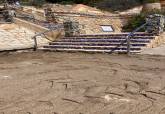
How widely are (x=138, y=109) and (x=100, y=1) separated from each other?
28.4 meters

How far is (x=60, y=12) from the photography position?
25.1 metres

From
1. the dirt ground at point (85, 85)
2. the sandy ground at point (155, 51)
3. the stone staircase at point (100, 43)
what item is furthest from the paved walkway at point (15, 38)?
the sandy ground at point (155, 51)

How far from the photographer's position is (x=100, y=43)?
17.0 m

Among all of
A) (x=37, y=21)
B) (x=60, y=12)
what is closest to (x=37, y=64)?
(x=37, y=21)

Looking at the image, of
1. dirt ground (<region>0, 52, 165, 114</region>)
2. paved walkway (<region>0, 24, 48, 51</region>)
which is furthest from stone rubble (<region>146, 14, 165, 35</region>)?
paved walkway (<region>0, 24, 48, 51</region>)

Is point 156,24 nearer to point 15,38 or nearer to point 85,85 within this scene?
point 15,38

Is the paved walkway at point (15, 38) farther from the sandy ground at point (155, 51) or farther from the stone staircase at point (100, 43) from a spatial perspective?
the sandy ground at point (155, 51)

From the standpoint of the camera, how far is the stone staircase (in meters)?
15.8

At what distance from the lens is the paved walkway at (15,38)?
1814 centimetres

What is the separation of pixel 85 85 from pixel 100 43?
24.9 ft

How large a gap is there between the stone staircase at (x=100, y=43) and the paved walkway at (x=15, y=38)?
0.96 meters

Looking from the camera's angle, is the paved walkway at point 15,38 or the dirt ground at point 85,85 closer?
the dirt ground at point 85,85

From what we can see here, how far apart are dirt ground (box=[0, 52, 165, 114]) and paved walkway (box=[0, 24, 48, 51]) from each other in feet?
12.1

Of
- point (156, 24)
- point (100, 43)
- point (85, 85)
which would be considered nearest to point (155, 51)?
point (156, 24)
